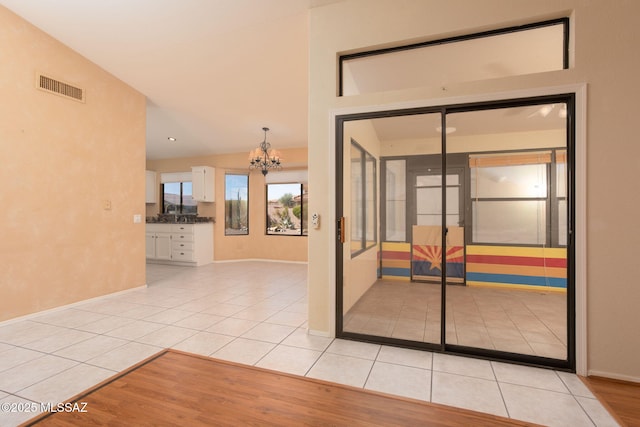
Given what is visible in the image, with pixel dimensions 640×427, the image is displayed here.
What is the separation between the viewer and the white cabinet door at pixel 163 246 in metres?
7.56

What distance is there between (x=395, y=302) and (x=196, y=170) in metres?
6.25

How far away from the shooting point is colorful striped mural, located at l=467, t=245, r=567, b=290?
314cm

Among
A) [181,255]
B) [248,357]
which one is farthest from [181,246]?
[248,357]

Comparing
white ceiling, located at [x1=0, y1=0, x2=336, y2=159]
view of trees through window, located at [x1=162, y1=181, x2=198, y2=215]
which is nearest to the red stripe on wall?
white ceiling, located at [x1=0, y1=0, x2=336, y2=159]

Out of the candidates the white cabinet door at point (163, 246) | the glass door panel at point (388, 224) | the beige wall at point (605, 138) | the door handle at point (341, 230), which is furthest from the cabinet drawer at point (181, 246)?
the beige wall at point (605, 138)

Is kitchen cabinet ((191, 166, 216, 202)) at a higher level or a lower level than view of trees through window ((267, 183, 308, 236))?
higher

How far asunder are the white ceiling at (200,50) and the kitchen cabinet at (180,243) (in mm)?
2577

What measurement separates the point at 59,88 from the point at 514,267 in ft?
20.2

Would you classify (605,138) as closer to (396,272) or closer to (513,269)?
(513,269)

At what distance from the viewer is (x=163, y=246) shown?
762cm

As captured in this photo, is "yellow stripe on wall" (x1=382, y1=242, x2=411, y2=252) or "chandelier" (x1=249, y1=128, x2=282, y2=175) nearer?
"yellow stripe on wall" (x1=382, y1=242, x2=411, y2=252)

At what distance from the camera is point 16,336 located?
316 centimetres

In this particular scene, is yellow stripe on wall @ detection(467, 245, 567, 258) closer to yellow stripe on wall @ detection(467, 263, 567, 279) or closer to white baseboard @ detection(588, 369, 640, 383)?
yellow stripe on wall @ detection(467, 263, 567, 279)

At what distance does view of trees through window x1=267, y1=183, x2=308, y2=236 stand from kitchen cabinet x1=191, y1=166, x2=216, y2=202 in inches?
59.6
